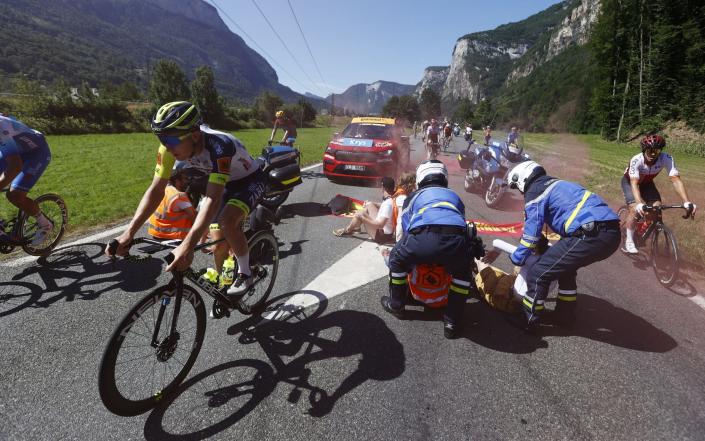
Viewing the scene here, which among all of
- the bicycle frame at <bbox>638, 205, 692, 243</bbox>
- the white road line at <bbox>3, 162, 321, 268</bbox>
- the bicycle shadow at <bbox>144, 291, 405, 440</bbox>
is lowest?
the bicycle shadow at <bbox>144, 291, 405, 440</bbox>

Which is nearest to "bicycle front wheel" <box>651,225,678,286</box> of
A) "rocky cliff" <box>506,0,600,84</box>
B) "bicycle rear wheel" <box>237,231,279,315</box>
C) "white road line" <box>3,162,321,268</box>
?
"bicycle rear wheel" <box>237,231,279,315</box>

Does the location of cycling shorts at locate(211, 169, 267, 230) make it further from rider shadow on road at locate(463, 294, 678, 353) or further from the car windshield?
the car windshield

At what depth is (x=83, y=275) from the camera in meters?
3.95

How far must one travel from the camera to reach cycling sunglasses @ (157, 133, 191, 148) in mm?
2443

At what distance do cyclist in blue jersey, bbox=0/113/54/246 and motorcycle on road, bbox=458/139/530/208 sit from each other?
29.1ft

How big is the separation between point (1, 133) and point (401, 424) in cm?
555

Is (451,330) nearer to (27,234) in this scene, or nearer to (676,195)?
(27,234)

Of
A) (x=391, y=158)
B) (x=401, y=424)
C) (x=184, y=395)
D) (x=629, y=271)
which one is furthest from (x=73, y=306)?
(x=391, y=158)

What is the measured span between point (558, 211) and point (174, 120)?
11.7ft

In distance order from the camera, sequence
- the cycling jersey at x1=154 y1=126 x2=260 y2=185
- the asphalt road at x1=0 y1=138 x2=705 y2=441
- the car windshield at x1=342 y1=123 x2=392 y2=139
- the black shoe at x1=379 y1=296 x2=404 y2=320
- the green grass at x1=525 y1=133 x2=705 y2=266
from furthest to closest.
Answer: the car windshield at x1=342 y1=123 x2=392 y2=139
the green grass at x1=525 y1=133 x2=705 y2=266
the black shoe at x1=379 y1=296 x2=404 y2=320
the cycling jersey at x1=154 y1=126 x2=260 y2=185
the asphalt road at x1=0 y1=138 x2=705 y2=441

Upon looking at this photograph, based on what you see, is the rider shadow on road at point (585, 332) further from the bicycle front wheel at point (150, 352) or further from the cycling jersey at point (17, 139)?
the cycling jersey at point (17, 139)

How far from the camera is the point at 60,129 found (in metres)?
22.6

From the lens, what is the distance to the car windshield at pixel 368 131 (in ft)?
35.0

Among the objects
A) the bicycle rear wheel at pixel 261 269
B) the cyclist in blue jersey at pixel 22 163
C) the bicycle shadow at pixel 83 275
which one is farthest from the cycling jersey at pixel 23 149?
the bicycle rear wheel at pixel 261 269
